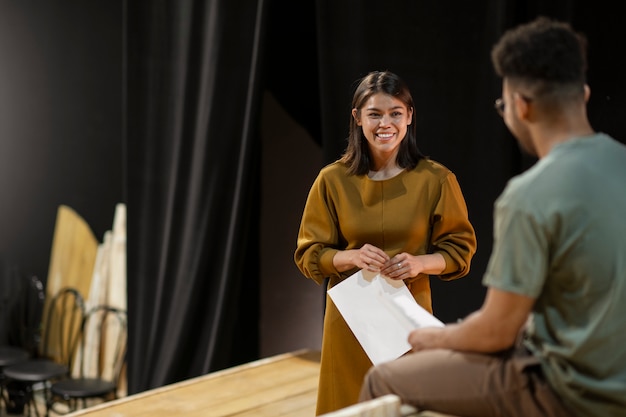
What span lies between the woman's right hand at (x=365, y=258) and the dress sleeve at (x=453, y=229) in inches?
7.3

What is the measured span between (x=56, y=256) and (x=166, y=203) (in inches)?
48.4

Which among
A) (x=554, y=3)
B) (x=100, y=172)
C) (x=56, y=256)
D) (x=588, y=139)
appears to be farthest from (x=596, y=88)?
(x=56, y=256)

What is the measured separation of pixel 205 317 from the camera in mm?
4281

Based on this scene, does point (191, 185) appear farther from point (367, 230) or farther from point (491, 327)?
point (491, 327)

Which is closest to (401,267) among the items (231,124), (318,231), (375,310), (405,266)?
(405,266)

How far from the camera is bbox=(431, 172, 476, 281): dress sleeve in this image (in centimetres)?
228

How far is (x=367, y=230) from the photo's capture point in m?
2.30

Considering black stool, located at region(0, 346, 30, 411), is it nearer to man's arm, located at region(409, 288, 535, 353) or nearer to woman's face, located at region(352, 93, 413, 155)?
woman's face, located at region(352, 93, 413, 155)

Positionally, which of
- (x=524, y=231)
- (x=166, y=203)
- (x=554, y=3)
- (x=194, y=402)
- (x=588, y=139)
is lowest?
(x=194, y=402)

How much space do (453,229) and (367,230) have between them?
8.9 inches

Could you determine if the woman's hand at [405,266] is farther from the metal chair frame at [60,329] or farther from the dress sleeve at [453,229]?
the metal chair frame at [60,329]

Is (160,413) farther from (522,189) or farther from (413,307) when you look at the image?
(522,189)

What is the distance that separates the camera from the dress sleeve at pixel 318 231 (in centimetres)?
234

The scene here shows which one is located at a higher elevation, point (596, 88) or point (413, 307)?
point (596, 88)
